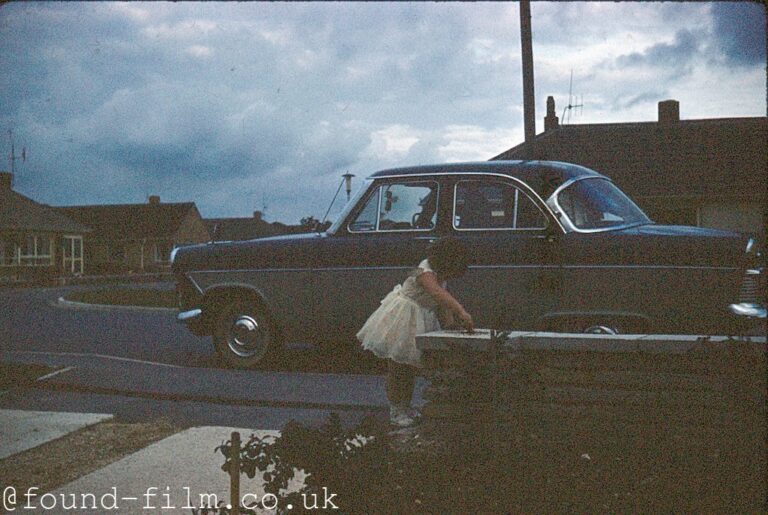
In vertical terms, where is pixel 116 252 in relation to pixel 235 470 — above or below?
above

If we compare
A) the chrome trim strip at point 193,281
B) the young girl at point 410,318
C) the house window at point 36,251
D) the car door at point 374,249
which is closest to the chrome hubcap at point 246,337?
the chrome trim strip at point 193,281

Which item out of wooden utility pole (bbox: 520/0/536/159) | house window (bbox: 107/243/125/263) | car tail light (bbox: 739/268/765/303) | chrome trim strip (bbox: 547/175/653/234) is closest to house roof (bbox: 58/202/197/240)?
house window (bbox: 107/243/125/263)

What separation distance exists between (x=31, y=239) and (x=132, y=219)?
16.6 meters

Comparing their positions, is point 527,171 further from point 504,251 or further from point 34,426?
point 34,426

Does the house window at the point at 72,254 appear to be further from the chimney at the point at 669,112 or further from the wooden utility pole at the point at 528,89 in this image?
the wooden utility pole at the point at 528,89

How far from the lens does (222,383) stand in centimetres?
771

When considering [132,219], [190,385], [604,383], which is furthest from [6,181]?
[604,383]

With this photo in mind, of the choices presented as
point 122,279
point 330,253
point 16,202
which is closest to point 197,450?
point 330,253

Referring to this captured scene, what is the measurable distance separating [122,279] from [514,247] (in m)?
41.2

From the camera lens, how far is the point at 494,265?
7.30 metres

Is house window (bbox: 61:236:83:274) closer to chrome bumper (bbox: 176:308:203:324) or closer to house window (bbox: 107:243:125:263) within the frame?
house window (bbox: 107:243:125:263)

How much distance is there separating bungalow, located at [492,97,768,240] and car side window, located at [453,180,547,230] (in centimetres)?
1292

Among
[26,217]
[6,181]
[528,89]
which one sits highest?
[6,181]

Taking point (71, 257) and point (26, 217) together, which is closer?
point (26, 217)
